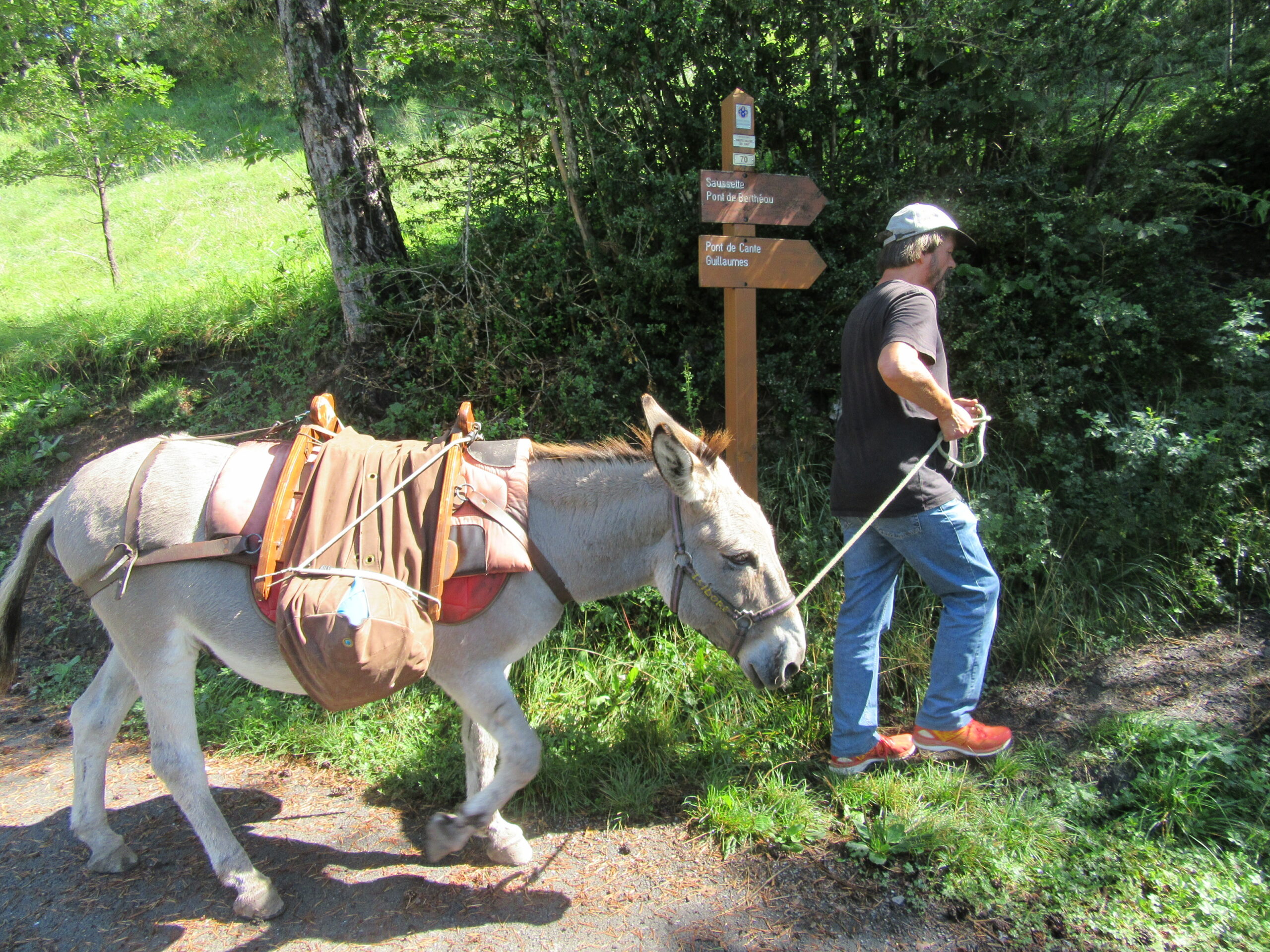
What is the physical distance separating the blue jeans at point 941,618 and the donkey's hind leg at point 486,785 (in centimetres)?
141

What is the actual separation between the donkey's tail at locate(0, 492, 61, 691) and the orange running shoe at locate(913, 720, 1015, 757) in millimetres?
3755

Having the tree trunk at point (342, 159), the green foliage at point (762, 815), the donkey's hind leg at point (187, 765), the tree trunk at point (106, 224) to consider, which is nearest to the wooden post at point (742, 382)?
the green foliage at point (762, 815)

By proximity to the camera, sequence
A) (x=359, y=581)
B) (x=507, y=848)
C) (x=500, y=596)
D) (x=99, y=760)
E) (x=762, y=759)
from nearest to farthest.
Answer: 1. (x=359, y=581)
2. (x=500, y=596)
3. (x=507, y=848)
4. (x=99, y=760)
5. (x=762, y=759)

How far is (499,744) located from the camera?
2.52m

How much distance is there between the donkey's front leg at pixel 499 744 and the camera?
244 centimetres

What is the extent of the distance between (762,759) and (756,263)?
→ 246cm

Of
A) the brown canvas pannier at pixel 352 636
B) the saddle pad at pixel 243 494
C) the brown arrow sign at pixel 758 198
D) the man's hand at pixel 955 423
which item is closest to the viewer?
the brown canvas pannier at pixel 352 636

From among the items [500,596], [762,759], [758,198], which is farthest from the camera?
[758,198]

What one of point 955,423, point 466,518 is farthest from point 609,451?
point 955,423

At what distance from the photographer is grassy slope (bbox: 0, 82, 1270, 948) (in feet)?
8.32

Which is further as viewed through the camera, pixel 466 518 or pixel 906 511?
pixel 906 511

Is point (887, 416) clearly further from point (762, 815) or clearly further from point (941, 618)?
point (762, 815)

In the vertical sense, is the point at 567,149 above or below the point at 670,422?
above

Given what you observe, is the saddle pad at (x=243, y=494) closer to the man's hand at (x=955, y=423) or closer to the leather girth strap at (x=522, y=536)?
the leather girth strap at (x=522, y=536)
